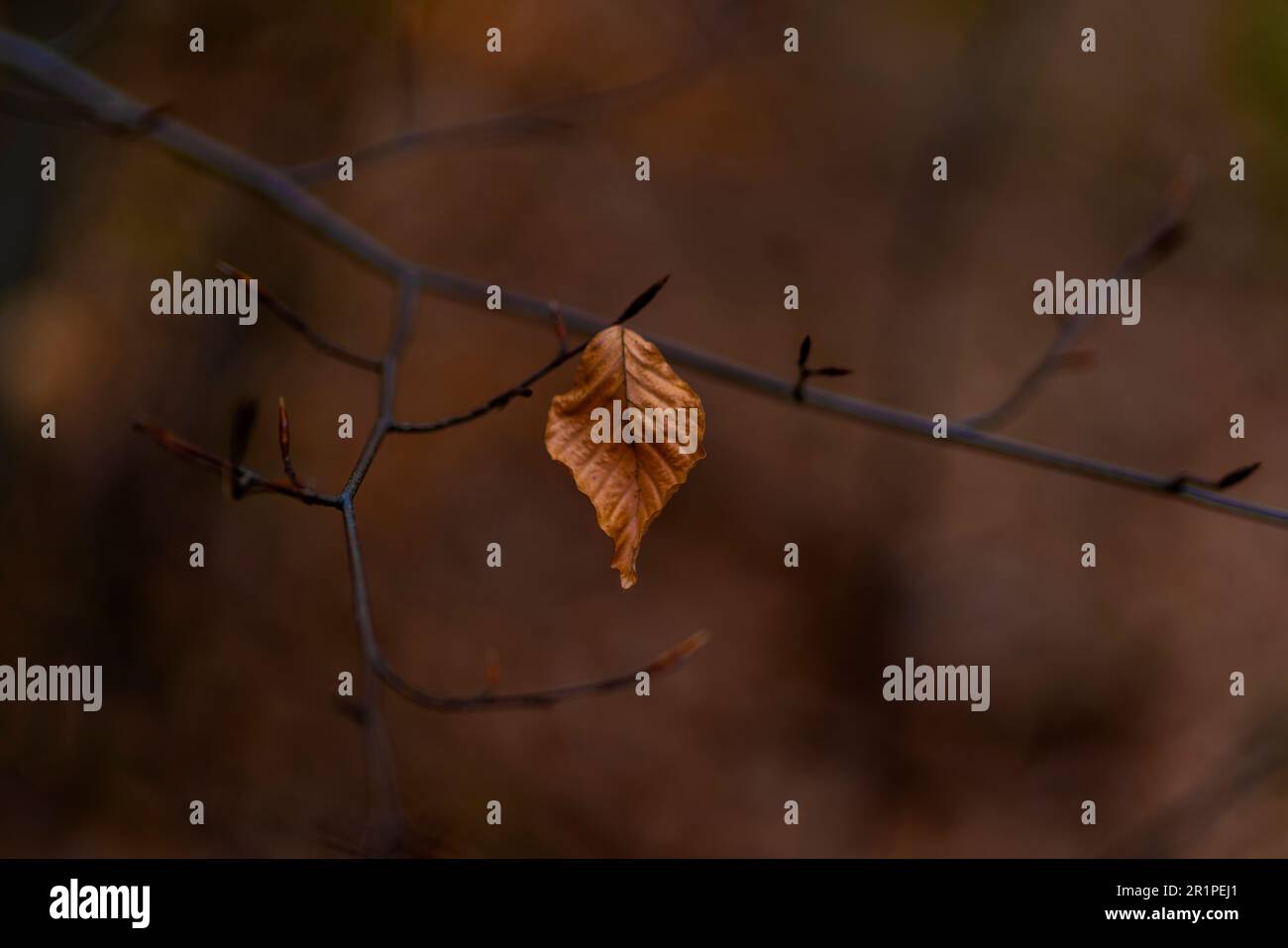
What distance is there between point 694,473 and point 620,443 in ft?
9.56

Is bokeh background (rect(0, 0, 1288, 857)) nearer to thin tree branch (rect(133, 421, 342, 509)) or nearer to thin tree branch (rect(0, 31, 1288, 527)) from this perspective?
thin tree branch (rect(0, 31, 1288, 527))

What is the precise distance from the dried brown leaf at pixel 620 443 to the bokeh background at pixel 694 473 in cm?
211

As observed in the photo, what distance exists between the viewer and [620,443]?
1244mm

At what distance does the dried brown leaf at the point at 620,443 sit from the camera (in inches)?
47.7
